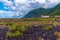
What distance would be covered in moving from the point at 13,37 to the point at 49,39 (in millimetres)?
2510

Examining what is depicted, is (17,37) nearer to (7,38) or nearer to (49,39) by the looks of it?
(7,38)

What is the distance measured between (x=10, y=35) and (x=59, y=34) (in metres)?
3.71

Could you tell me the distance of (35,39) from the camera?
1452cm

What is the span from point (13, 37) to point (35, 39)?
1.64 meters

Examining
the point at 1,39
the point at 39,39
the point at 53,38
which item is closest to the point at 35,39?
the point at 39,39

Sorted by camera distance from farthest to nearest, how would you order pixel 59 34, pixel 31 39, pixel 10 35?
pixel 59 34 < pixel 10 35 < pixel 31 39

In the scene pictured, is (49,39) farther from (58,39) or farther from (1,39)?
(1,39)

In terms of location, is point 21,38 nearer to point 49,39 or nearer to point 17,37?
point 17,37

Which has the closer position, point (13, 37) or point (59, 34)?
point (13, 37)

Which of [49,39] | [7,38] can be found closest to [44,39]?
[49,39]

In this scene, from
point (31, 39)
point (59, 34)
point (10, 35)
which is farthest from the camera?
point (59, 34)

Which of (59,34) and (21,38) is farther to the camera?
(59,34)

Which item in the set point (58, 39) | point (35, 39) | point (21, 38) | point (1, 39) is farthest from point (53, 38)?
point (1, 39)

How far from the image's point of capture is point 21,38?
1441 centimetres
